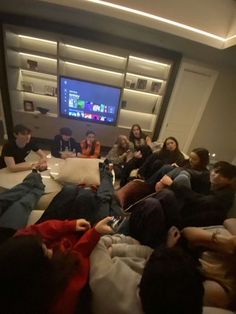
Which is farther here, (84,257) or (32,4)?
(32,4)

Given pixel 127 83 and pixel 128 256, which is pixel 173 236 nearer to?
pixel 128 256

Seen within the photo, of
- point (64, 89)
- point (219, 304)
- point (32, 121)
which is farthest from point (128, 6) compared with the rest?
point (219, 304)

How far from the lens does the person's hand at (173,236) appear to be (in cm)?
108

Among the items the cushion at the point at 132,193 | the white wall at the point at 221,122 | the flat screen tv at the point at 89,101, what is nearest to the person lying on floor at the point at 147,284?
the cushion at the point at 132,193

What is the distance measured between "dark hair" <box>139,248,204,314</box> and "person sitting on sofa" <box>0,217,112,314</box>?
0.88 ft

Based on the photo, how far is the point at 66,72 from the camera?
11.8 feet

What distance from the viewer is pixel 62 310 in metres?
0.68

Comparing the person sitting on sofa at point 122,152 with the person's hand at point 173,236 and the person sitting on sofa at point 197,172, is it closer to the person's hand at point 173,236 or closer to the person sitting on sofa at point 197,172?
the person sitting on sofa at point 197,172

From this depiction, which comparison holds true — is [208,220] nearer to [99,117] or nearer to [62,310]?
[62,310]

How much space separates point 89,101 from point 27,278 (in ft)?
11.3

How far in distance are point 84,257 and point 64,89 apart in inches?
128

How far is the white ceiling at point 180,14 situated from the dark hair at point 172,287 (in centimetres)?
293

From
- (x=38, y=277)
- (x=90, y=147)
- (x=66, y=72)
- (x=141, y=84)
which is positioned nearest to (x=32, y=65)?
(x=66, y=72)

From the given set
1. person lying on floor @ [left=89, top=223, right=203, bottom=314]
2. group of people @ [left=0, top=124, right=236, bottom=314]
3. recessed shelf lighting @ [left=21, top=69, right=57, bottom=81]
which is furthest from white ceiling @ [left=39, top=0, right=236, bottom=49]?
person lying on floor @ [left=89, top=223, right=203, bottom=314]
